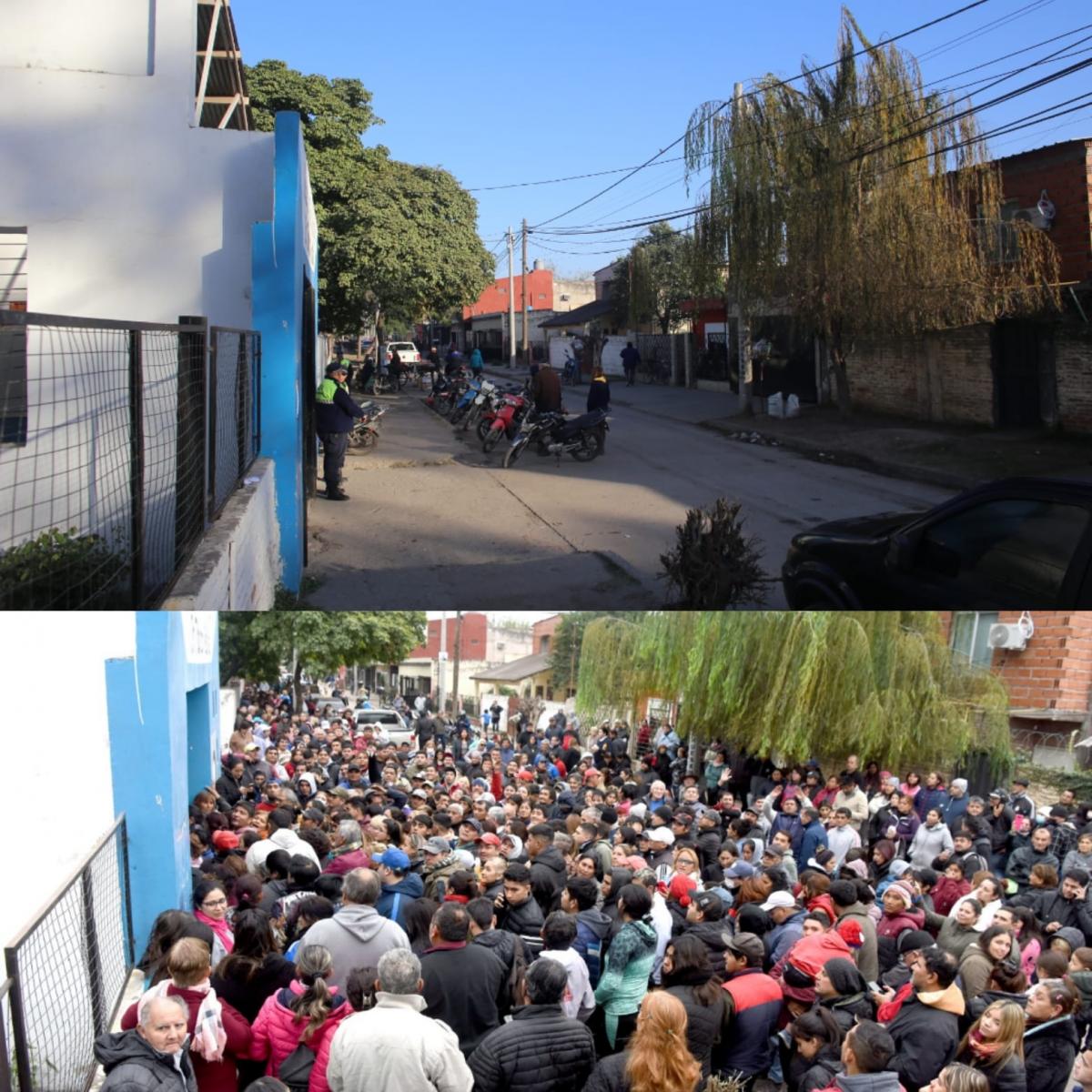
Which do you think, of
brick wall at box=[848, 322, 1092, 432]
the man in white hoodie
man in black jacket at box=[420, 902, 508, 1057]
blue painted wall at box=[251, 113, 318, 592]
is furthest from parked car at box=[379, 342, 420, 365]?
the man in white hoodie

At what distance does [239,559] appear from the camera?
4.13m

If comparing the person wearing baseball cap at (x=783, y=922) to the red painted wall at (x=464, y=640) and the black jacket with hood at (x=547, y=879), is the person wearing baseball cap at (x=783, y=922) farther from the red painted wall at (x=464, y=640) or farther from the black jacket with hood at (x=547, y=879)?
the red painted wall at (x=464, y=640)

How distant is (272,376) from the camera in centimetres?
549

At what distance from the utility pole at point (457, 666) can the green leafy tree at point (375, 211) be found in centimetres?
129

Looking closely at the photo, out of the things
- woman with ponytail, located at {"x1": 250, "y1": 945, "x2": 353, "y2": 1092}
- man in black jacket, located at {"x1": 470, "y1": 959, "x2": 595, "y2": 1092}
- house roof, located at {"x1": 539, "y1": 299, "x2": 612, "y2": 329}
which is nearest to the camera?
man in black jacket, located at {"x1": 470, "y1": 959, "x2": 595, "y2": 1092}

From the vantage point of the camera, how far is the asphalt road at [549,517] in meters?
3.67

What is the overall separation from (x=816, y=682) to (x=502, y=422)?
4.15 meters

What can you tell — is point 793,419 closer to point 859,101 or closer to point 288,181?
point 859,101

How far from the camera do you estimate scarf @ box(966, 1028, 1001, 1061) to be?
3.93 meters

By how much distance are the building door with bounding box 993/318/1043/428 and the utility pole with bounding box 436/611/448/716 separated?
1.84 meters

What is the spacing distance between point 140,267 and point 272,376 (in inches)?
46.1

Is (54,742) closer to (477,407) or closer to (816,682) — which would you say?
(477,407)

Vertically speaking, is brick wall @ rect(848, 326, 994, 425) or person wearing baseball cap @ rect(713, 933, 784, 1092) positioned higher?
brick wall @ rect(848, 326, 994, 425)

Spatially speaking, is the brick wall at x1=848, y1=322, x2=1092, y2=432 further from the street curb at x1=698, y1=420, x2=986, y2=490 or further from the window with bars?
the window with bars
